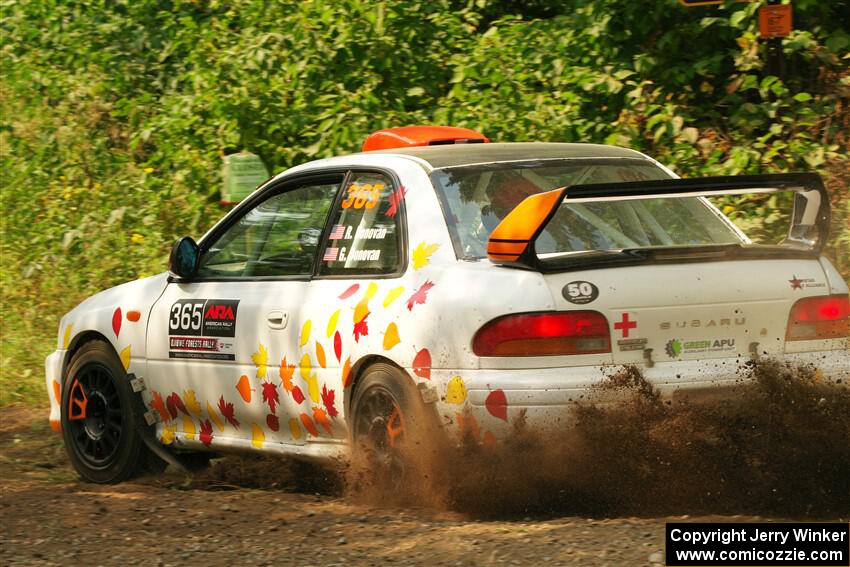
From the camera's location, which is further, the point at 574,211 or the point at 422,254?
the point at 574,211

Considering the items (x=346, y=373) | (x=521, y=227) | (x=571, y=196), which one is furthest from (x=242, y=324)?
(x=571, y=196)

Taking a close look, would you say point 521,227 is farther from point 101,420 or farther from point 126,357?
point 101,420

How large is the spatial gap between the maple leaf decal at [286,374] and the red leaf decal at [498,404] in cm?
128

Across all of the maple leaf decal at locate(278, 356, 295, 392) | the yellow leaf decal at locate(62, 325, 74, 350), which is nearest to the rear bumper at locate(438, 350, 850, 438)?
the maple leaf decal at locate(278, 356, 295, 392)

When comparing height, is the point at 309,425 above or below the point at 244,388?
below

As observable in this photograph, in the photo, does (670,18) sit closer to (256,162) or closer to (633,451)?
(256,162)

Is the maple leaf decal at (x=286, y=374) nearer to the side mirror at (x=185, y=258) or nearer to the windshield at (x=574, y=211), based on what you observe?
the side mirror at (x=185, y=258)

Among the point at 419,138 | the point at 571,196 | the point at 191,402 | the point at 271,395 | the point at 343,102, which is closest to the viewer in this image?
the point at 571,196

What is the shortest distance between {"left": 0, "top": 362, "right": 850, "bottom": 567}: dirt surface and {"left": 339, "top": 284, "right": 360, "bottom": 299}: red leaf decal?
852 mm

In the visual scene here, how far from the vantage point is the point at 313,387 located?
6309 millimetres

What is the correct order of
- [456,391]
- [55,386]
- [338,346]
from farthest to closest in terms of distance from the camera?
[55,386] → [338,346] → [456,391]

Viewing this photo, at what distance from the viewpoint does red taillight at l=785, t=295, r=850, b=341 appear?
574 centimetres

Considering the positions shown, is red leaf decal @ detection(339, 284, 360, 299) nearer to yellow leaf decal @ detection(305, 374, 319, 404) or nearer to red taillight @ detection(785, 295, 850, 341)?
yellow leaf decal @ detection(305, 374, 319, 404)

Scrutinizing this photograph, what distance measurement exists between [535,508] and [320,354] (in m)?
1.17
